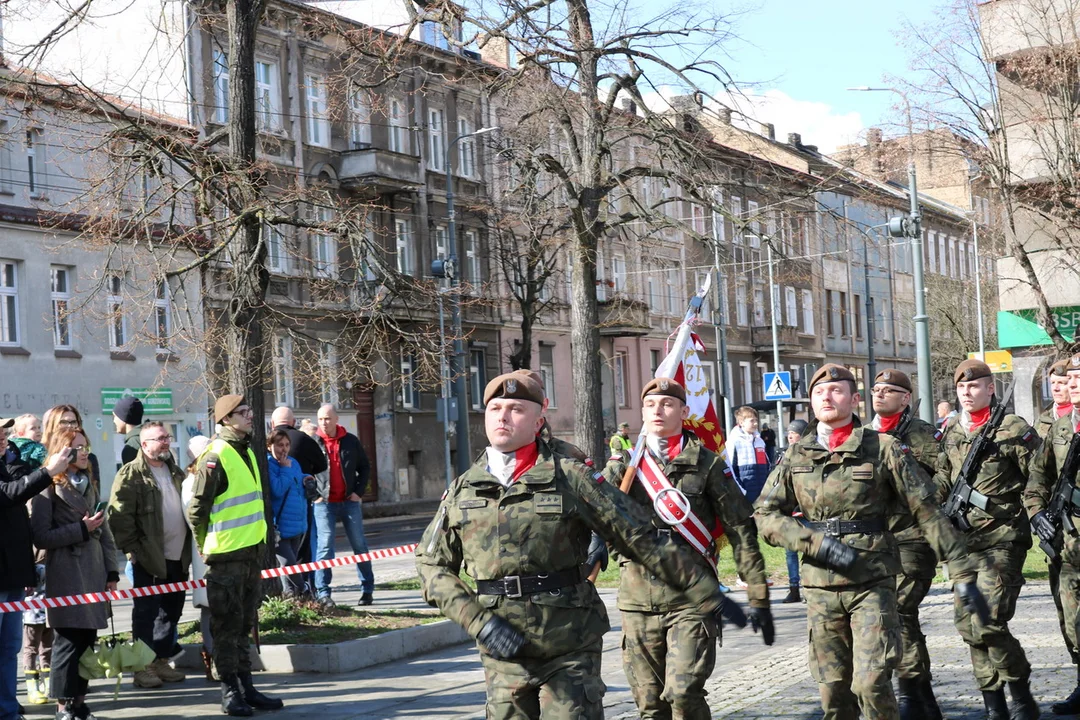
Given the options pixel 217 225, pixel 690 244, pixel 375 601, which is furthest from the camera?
pixel 690 244

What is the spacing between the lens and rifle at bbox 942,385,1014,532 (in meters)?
8.58

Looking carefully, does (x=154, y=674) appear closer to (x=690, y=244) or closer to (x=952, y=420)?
(x=952, y=420)

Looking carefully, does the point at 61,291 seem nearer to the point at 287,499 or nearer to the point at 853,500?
the point at 287,499

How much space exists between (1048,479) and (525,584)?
450 cm

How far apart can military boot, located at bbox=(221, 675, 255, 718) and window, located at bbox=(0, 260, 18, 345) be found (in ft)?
78.2

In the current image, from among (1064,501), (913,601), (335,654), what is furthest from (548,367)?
(913,601)

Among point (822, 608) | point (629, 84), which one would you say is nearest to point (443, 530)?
point (822, 608)

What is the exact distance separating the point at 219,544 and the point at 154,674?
180 cm

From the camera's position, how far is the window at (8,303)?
3099 centimetres

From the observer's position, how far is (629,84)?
2036 centimetres

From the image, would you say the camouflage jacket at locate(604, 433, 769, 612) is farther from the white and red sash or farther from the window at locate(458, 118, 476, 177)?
the window at locate(458, 118, 476, 177)

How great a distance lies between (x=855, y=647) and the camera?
272 inches

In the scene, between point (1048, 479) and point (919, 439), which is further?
point (919, 439)

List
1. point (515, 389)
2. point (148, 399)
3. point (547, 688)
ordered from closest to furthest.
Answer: point (547, 688), point (515, 389), point (148, 399)
